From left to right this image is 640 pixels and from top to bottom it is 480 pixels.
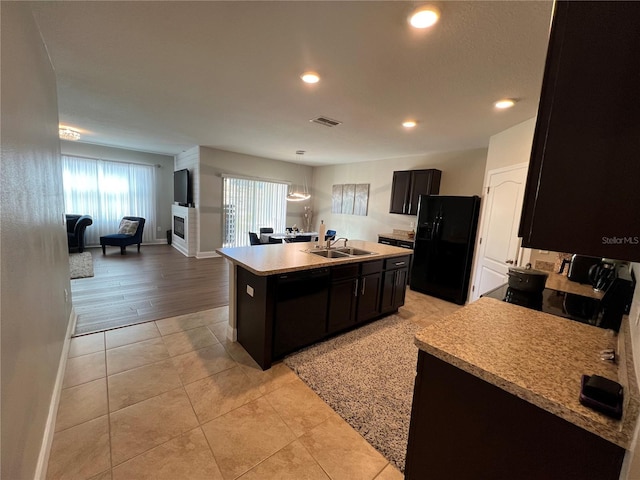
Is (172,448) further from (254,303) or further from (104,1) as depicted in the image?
(104,1)

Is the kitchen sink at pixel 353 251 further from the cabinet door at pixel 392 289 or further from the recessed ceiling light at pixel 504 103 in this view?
the recessed ceiling light at pixel 504 103

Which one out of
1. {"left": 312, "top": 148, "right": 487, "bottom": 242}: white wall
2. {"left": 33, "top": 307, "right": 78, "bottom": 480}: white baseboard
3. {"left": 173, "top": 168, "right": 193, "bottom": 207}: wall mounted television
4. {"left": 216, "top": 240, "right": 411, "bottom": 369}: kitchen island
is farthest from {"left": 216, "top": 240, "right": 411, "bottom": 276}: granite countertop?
{"left": 173, "top": 168, "right": 193, "bottom": 207}: wall mounted television

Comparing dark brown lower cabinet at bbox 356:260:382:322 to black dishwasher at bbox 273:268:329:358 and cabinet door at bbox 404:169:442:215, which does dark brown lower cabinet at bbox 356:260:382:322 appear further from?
cabinet door at bbox 404:169:442:215

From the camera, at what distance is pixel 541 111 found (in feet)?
2.32

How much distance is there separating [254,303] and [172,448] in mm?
1108

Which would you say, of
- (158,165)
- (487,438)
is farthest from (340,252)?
(158,165)

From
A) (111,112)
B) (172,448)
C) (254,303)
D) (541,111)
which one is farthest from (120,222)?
(541,111)

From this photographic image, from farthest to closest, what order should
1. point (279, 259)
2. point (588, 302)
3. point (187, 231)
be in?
1. point (187, 231)
2. point (279, 259)
3. point (588, 302)

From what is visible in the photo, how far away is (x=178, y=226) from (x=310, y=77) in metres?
6.18

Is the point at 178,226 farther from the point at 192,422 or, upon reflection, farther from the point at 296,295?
the point at 192,422

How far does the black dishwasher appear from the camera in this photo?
235 centimetres

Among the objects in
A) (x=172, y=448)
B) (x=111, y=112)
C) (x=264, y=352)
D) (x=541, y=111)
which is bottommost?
(x=172, y=448)

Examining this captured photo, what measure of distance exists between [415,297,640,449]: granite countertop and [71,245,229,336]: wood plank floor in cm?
330

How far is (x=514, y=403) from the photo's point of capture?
889mm
